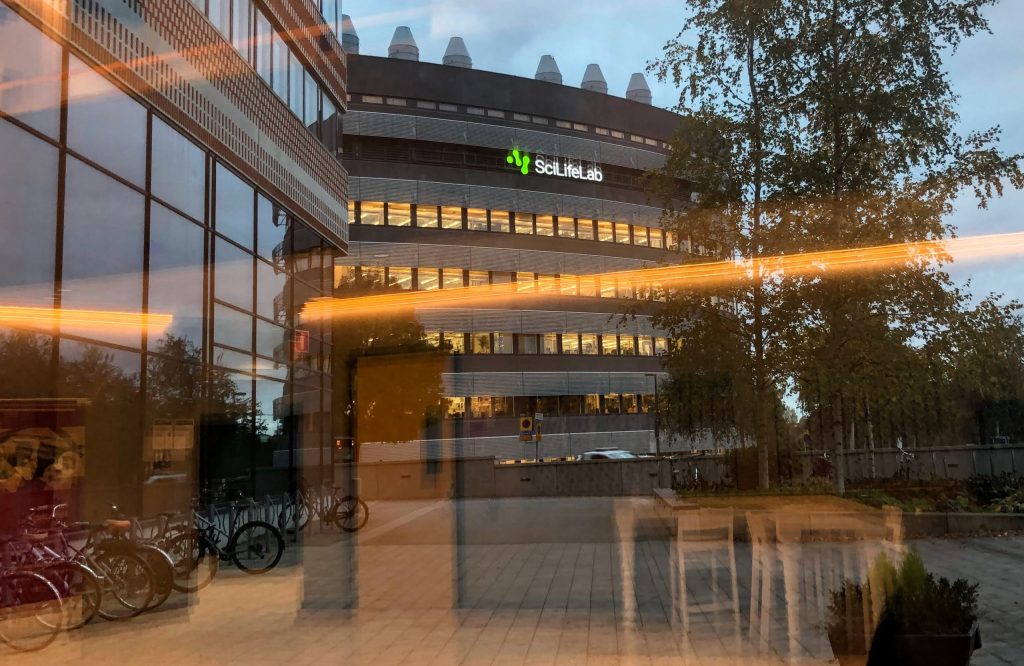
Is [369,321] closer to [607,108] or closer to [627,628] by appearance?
[627,628]

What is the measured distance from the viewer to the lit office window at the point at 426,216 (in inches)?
1902

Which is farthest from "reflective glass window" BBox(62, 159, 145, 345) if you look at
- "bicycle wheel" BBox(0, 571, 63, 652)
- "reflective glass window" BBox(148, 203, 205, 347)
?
"bicycle wheel" BBox(0, 571, 63, 652)

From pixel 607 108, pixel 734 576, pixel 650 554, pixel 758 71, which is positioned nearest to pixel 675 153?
pixel 758 71

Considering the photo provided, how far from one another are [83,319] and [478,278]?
3885 cm

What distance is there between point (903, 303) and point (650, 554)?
6.03 metres

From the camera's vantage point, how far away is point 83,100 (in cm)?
1109

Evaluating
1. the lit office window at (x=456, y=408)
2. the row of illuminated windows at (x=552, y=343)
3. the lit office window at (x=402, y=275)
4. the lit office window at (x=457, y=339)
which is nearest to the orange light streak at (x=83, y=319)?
the row of illuminated windows at (x=552, y=343)

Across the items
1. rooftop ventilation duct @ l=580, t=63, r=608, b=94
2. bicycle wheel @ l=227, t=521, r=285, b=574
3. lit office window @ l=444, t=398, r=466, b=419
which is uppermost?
rooftop ventilation duct @ l=580, t=63, r=608, b=94

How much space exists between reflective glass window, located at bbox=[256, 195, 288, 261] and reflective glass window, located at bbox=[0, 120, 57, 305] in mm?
6703

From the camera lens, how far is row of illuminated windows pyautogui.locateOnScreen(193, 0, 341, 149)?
1559cm

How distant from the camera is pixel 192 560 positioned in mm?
10961

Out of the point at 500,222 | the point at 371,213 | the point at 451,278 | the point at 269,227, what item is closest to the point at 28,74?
the point at 269,227

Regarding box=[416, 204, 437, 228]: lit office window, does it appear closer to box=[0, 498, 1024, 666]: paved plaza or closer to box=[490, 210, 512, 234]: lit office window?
box=[490, 210, 512, 234]: lit office window

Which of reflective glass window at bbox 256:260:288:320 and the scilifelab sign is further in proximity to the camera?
the scilifelab sign
